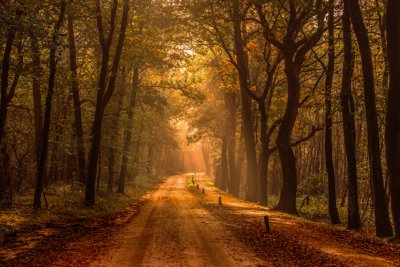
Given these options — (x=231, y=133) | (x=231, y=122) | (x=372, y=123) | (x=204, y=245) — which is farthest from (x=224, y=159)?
(x=204, y=245)

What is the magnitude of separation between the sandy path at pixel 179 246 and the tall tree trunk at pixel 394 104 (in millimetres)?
5669

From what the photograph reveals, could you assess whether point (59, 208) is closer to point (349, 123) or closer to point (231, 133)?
point (349, 123)

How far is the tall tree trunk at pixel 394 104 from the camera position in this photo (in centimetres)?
1360

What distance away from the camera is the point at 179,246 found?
40.6ft

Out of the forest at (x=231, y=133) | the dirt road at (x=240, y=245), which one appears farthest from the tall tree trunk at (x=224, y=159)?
the dirt road at (x=240, y=245)

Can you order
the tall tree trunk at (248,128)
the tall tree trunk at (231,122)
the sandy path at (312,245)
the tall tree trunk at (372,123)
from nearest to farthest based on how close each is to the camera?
the sandy path at (312,245)
the tall tree trunk at (372,123)
the tall tree trunk at (248,128)
the tall tree trunk at (231,122)

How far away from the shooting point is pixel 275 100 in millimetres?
30719

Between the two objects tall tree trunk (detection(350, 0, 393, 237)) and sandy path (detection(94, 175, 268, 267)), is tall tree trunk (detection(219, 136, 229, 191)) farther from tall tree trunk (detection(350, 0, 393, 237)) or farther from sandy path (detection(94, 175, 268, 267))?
tall tree trunk (detection(350, 0, 393, 237))

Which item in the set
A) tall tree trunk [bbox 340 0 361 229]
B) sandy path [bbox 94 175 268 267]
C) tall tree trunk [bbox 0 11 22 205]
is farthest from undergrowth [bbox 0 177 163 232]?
tall tree trunk [bbox 340 0 361 229]

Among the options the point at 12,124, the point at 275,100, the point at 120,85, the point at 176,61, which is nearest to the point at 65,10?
the point at 12,124

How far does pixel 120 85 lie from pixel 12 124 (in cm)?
789

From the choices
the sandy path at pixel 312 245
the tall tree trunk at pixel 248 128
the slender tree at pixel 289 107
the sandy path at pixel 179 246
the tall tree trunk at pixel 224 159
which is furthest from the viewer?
the tall tree trunk at pixel 224 159

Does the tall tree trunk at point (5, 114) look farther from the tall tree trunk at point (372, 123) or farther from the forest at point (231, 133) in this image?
the tall tree trunk at point (372, 123)

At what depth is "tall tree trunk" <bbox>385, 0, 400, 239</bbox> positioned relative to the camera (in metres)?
13.6
